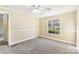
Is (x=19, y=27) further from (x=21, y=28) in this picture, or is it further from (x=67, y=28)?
(x=67, y=28)

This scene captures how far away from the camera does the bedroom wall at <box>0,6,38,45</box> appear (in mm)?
3722

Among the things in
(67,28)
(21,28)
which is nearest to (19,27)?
(21,28)

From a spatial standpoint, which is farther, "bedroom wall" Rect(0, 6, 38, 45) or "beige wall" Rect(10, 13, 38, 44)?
"beige wall" Rect(10, 13, 38, 44)

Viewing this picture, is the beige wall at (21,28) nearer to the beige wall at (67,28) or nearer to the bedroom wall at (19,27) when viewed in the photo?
the bedroom wall at (19,27)

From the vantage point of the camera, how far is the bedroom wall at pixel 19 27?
372 centimetres

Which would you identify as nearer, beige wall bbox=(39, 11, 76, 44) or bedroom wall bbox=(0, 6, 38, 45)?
bedroom wall bbox=(0, 6, 38, 45)

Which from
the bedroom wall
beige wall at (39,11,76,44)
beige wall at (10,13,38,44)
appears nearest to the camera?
the bedroom wall

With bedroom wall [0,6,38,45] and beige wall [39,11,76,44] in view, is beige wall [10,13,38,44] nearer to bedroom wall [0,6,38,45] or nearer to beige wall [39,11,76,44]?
bedroom wall [0,6,38,45]

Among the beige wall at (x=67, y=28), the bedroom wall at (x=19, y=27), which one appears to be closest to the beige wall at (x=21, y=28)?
the bedroom wall at (x=19, y=27)

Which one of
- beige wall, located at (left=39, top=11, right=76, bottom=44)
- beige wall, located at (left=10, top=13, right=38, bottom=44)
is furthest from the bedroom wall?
beige wall, located at (left=39, top=11, right=76, bottom=44)

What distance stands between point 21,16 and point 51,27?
203cm

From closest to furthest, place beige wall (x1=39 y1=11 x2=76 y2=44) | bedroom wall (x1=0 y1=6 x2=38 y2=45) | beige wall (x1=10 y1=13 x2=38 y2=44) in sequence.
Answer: bedroom wall (x1=0 y1=6 x2=38 y2=45) < beige wall (x1=10 y1=13 x2=38 y2=44) < beige wall (x1=39 y1=11 x2=76 y2=44)

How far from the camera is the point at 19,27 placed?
436 cm
